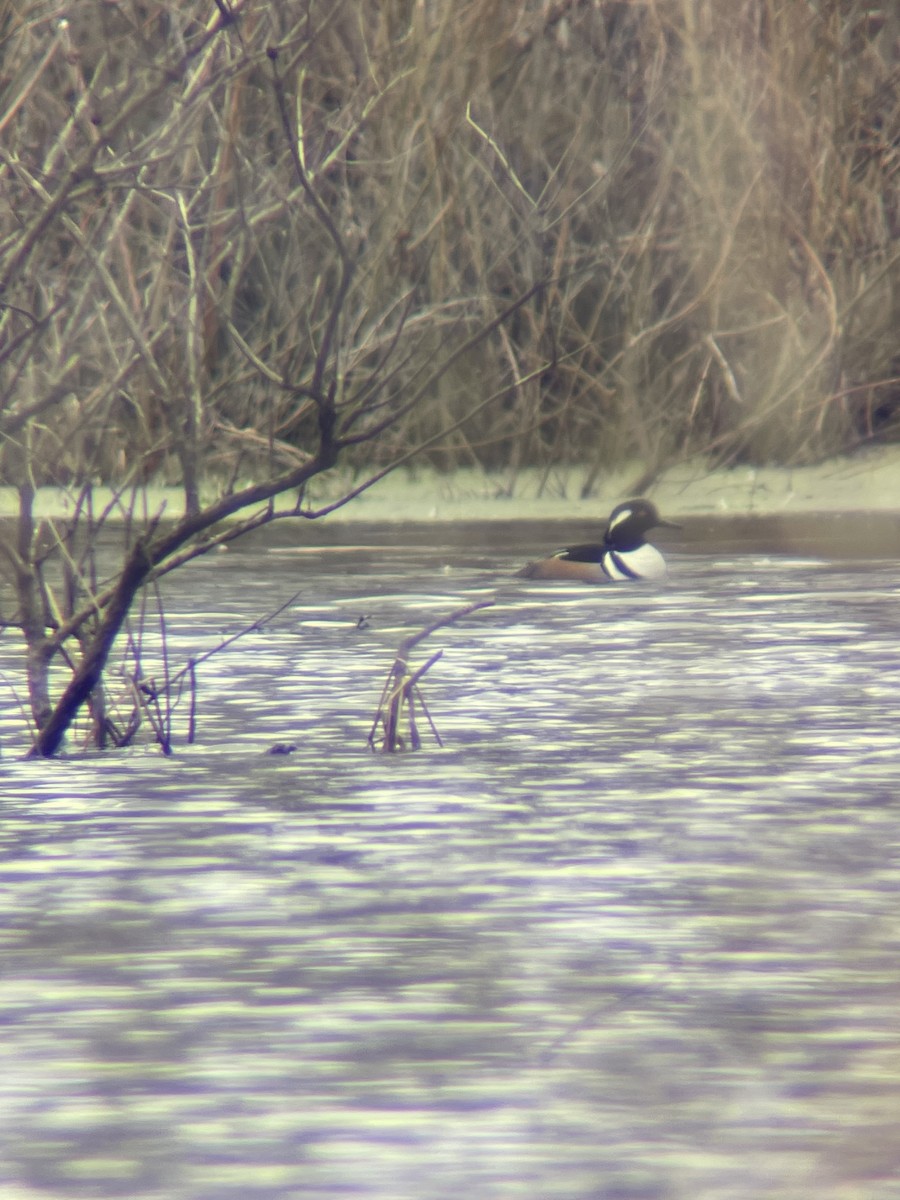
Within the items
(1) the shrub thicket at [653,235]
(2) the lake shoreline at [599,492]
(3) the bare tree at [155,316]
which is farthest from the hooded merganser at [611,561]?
(3) the bare tree at [155,316]

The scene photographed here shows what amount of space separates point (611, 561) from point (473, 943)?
9.43 m

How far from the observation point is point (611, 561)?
1580cm

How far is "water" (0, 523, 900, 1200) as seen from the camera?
486 centimetres

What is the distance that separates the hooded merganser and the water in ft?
12.3

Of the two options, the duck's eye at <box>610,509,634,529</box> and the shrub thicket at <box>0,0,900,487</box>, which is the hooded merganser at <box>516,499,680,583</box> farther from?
the shrub thicket at <box>0,0,900,487</box>

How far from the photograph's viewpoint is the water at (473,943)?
16.0ft

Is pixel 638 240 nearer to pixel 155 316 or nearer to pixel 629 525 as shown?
pixel 629 525

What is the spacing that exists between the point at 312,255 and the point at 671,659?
10669mm

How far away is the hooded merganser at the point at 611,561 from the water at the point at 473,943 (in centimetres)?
374

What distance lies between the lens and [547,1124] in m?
5.00

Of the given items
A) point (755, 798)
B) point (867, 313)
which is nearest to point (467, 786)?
point (755, 798)

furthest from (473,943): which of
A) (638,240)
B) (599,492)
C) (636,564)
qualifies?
(599,492)

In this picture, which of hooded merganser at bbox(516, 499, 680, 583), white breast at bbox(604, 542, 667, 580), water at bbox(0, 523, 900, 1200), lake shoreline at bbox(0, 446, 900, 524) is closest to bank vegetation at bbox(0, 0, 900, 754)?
lake shoreline at bbox(0, 446, 900, 524)

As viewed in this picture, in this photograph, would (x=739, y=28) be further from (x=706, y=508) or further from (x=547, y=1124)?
(x=547, y=1124)
